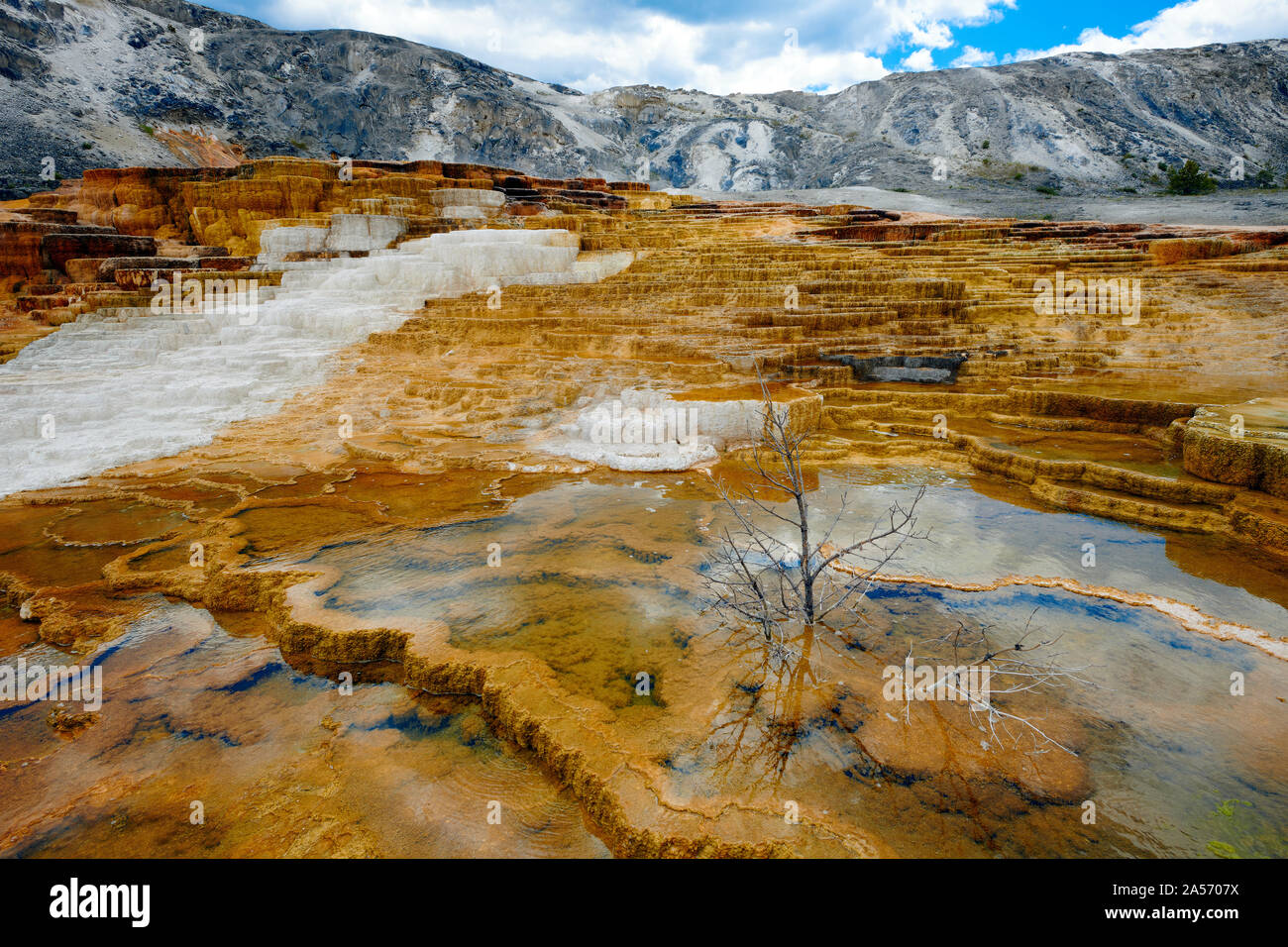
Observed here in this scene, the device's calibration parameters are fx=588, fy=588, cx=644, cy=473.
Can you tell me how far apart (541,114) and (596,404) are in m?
48.7

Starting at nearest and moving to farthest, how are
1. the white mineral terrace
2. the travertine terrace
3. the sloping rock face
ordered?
the travertine terrace < the white mineral terrace < the sloping rock face

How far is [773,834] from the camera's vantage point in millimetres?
1961

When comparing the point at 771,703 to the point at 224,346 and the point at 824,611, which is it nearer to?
the point at 824,611

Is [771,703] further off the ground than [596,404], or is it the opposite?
[596,404]

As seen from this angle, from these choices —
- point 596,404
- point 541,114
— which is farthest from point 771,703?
point 541,114

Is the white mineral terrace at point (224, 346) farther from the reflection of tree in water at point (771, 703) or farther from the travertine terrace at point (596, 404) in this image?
the reflection of tree in water at point (771, 703)

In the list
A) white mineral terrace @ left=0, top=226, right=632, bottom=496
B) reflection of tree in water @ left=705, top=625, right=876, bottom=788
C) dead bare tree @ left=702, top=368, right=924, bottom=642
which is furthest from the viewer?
white mineral terrace @ left=0, top=226, right=632, bottom=496

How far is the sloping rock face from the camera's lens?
31578mm

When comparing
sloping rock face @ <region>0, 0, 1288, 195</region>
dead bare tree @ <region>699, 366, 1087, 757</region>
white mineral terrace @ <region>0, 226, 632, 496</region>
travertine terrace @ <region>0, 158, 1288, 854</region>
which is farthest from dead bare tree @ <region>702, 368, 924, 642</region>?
sloping rock face @ <region>0, 0, 1288, 195</region>

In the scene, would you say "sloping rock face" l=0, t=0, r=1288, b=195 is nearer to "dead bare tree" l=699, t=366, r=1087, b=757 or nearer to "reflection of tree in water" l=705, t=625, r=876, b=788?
"dead bare tree" l=699, t=366, r=1087, b=757

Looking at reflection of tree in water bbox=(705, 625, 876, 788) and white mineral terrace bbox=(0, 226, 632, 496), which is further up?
white mineral terrace bbox=(0, 226, 632, 496)

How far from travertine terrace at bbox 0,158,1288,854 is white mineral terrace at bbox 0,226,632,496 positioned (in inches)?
3.5

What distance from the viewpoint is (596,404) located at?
7.68 m
